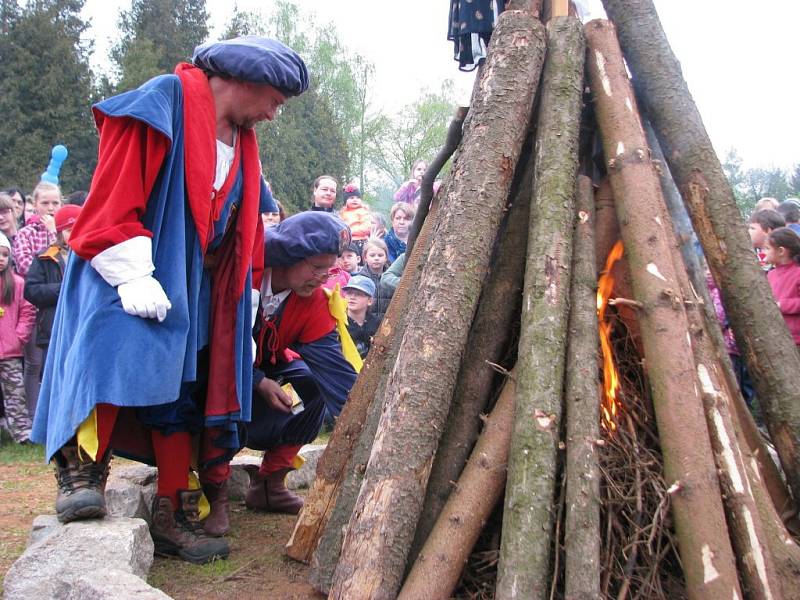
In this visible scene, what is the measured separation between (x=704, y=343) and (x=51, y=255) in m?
4.89

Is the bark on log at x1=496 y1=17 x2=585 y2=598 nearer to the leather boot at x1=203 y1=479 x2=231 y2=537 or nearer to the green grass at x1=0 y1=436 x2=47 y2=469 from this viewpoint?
the leather boot at x1=203 y1=479 x2=231 y2=537

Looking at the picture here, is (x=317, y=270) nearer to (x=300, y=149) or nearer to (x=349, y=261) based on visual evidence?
(x=349, y=261)

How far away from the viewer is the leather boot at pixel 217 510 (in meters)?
3.72

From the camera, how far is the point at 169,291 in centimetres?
309

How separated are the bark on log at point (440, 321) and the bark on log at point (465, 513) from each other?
0.09 m

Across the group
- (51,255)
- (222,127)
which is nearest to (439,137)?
(51,255)

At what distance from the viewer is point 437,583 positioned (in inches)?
100.0

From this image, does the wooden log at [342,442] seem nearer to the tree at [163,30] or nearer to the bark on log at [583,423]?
the bark on log at [583,423]

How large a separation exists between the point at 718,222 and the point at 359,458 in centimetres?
163

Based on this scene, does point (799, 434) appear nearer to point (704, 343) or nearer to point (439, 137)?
point (704, 343)

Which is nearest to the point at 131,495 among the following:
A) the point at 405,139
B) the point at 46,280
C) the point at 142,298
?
the point at 142,298

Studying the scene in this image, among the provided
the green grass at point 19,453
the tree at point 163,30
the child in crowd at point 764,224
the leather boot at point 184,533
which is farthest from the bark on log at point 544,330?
the tree at point 163,30

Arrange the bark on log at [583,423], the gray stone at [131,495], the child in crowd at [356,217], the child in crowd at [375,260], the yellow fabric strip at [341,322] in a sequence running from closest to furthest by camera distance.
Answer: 1. the bark on log at [583,423]
2. the gray stone at [131,495]
3. the yellow fabric strip at [341,322]
4. the child in crowd at [375,260]
5. the child in crowd at [356,217]

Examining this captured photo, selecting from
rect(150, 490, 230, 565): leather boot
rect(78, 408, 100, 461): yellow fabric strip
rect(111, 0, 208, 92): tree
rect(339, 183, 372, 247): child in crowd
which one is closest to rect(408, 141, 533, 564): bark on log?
rect(150, 490, 230, 565): leather boot
